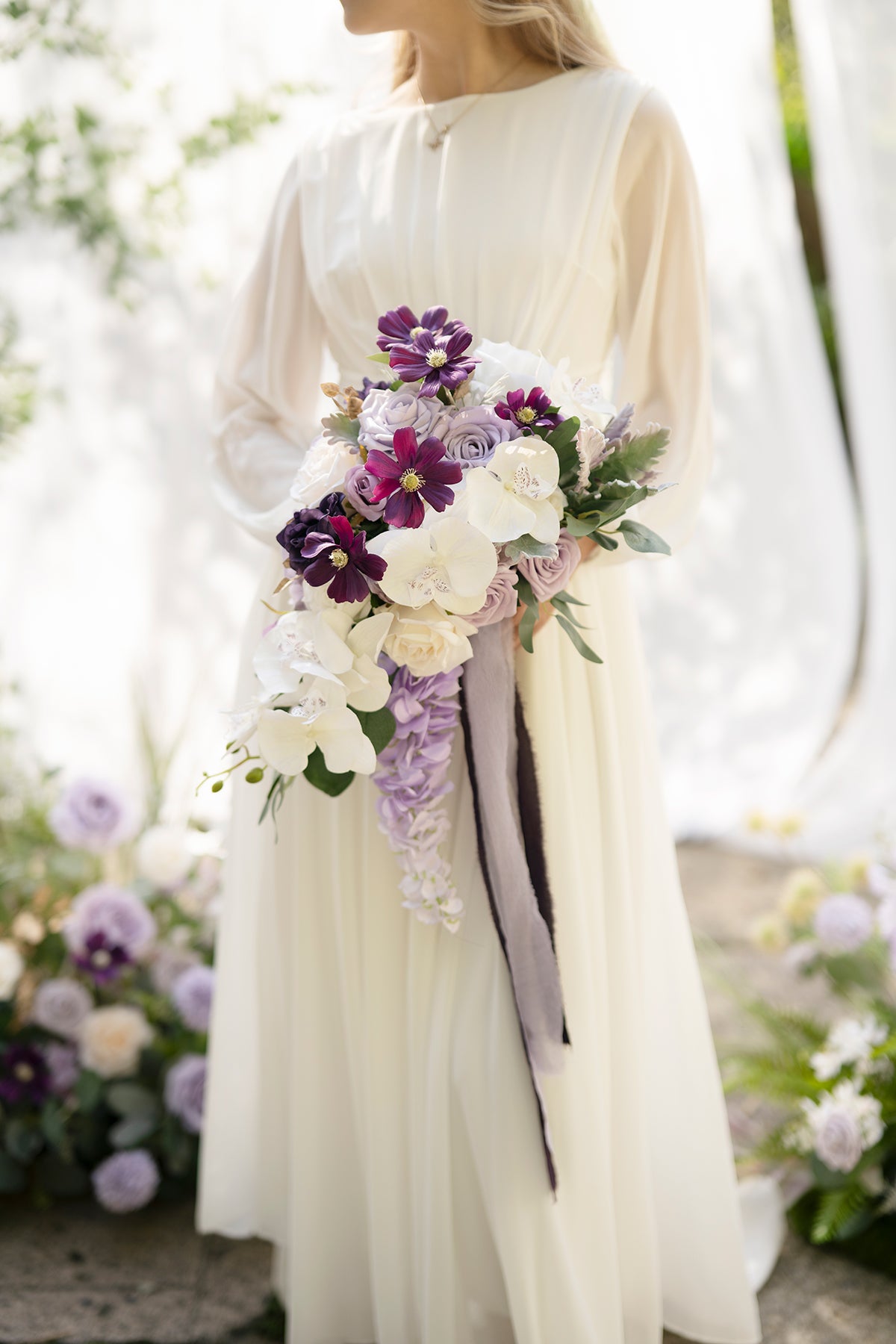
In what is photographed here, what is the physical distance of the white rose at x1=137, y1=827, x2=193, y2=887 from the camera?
2.49 m

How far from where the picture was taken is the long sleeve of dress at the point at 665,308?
159 cm

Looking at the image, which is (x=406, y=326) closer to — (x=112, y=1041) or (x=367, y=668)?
(x=367, y=668)

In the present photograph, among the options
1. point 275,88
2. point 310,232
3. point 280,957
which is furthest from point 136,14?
point 280,957

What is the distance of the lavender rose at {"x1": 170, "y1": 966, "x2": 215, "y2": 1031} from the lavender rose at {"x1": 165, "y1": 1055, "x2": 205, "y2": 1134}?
3.3 inches

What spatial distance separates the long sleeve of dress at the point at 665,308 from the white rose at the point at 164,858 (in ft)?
4.31

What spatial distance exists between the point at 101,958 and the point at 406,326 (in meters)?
1.50

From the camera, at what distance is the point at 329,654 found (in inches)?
48.4

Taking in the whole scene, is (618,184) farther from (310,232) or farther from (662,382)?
(310,232)

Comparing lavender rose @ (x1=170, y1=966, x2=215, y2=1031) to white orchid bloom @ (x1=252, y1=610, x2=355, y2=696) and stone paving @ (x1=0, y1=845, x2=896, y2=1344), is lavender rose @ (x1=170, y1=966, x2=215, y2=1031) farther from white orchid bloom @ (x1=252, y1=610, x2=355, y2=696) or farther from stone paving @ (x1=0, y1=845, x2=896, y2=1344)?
white orchid bloom @ (x1=252, y1=610, x2=355, y2=696)

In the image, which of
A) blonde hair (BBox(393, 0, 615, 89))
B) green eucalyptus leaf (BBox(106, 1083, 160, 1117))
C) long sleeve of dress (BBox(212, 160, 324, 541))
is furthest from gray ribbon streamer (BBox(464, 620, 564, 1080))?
green eucalyptus leaf (BBox(106, 1083, 160, 1117))

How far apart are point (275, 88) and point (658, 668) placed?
221 centimetres

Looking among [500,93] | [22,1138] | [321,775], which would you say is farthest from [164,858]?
[500,93]

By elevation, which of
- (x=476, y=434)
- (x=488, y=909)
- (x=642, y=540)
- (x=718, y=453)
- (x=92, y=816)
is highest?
(x=476, y=434)

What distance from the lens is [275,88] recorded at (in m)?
2.66
